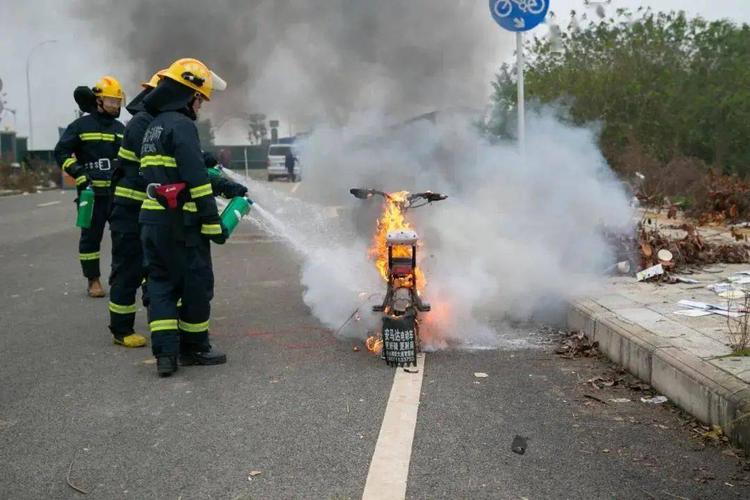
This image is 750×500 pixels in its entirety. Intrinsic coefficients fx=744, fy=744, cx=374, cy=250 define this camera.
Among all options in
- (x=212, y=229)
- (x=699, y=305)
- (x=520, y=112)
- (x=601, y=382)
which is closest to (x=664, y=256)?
(x=699, y=305)

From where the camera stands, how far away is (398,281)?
17.3 ft

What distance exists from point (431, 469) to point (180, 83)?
306 cm

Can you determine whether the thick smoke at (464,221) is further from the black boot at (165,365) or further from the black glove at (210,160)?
the black boot at (165,365)

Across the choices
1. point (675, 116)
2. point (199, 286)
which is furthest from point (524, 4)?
point (675, 116)

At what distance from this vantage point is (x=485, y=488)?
3.20m

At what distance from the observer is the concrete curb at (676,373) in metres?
3.59

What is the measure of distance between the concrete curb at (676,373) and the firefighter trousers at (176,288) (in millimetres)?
2801

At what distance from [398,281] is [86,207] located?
12.4ft

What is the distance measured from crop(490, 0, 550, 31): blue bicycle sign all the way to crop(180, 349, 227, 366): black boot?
435 centimetres

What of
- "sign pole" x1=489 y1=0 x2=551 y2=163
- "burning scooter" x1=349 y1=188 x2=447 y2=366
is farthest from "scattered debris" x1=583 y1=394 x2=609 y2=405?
"sign pole" x1=489 y1=0 x2=551 y2=163

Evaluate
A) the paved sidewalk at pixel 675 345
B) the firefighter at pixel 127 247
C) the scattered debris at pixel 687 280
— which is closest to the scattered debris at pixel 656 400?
the paved sidewalk at pixel 675 345

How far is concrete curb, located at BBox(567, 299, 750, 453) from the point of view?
359 cm

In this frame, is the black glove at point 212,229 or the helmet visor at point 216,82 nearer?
the black glove at point 212,229

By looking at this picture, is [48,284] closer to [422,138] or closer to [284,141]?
[284,141]
